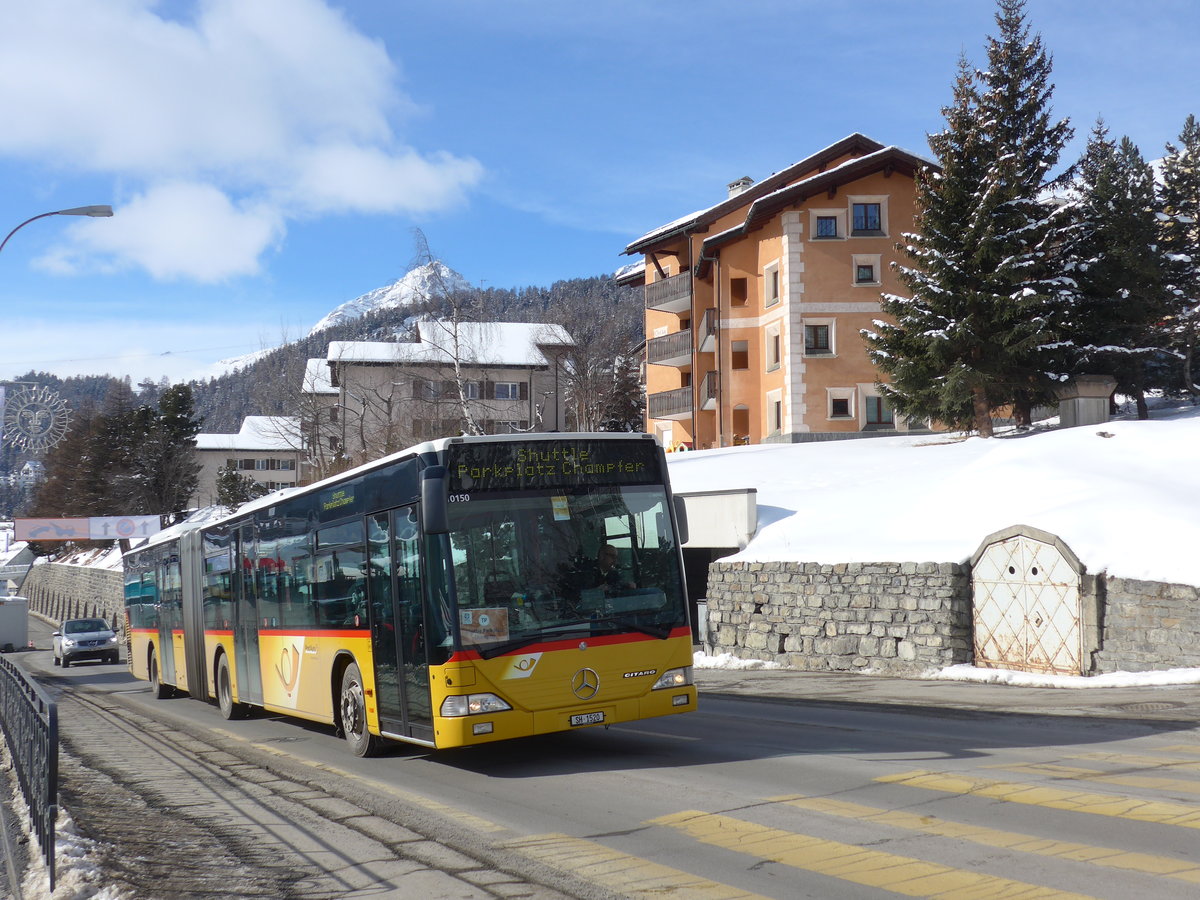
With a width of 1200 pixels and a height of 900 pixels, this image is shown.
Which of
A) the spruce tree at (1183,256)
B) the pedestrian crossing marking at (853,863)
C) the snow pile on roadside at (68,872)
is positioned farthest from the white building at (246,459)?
the pedestrian crossing marking at (853,863)

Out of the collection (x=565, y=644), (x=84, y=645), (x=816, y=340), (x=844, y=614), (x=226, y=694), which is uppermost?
(x=816, y=340)

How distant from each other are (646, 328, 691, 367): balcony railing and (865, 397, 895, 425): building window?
10999 millimetres

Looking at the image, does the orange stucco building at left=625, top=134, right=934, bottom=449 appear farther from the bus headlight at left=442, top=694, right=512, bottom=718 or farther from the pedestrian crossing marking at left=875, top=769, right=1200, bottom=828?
the pedestrian crossing marking at left=875, top=769, right=1200, bottom=828

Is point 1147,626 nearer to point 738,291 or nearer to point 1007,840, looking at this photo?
point 1007,840

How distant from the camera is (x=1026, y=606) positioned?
16641 mm

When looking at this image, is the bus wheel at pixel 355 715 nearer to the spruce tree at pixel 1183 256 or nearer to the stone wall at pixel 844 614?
the stone wall at pixel 844 614

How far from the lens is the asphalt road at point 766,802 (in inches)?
231

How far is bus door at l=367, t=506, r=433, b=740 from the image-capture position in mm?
9562

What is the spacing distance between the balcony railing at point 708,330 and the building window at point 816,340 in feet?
19.4

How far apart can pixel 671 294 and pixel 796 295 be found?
10.6m

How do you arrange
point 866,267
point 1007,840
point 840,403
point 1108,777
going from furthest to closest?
point 866,267
point 840,403
point 1108,777
point 1007,840

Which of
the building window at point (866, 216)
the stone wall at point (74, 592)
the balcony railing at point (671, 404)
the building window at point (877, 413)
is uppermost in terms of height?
the building window at point (866, 216)

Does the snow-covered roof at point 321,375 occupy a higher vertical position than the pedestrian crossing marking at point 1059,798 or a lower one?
higher

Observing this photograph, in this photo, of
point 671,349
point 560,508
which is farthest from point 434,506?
point 671,349
